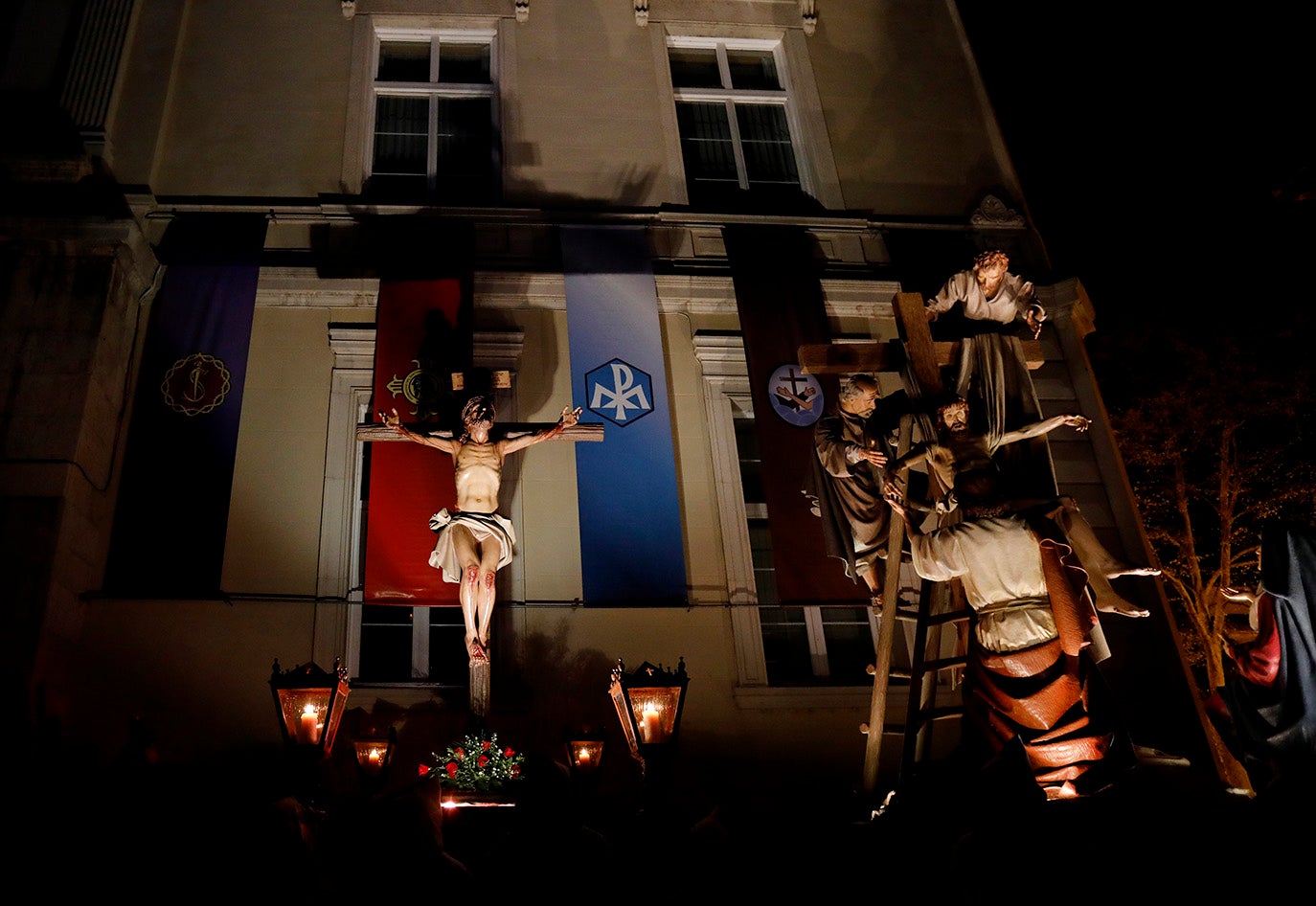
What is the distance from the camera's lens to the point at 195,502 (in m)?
9.61

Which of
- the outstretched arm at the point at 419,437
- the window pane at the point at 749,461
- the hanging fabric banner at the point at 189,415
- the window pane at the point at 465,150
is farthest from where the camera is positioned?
the window pane at the point at 465,150

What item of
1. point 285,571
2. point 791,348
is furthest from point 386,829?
point 791,348

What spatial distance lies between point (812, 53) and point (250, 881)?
14.6 m

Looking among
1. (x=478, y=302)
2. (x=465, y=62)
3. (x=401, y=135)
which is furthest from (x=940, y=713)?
(x=465, y=62)

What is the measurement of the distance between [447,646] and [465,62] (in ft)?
30.7

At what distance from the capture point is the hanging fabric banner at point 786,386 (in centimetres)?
981

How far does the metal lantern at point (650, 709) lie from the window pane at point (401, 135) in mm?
9004

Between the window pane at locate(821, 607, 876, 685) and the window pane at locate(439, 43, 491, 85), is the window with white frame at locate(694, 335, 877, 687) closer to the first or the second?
the window pane at locate(821, 607, 876, 685)

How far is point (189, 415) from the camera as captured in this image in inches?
400

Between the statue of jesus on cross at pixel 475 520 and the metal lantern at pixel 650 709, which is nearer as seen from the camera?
the metal lantern at pixel 650 709

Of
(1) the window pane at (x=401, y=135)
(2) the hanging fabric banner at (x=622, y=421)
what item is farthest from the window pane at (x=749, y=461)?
(1) the window pane at (x=401, y=135)

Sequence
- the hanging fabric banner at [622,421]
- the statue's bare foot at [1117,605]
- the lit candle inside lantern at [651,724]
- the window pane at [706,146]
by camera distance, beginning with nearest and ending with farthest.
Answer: the statue's bare foot at [1117,605]
the lit candle inside lantern at [651,724]
the hanging fabric banner at [622,421]
the window pane at [706,146]

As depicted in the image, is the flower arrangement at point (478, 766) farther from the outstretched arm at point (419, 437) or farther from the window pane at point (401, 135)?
the window pane at point (401, 135)

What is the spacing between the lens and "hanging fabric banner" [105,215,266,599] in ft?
30.7
